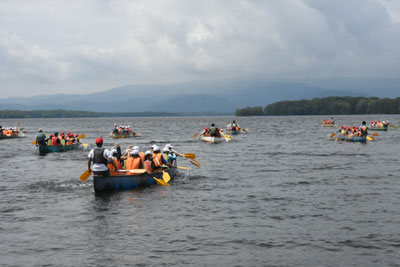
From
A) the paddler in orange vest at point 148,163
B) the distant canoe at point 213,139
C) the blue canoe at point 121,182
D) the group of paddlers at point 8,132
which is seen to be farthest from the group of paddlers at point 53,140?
the group of paddlers at point 8,132

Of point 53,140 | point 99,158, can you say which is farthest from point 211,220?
point 53,140

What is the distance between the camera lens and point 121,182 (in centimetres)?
2512

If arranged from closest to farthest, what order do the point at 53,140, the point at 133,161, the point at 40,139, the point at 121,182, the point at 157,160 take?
the point at 121,182, the point at 133,161, the point at 157,160, the point at 40,139, the point at 53,140

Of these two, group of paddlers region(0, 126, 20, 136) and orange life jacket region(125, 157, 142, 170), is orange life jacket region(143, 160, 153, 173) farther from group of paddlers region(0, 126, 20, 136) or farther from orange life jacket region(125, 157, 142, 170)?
group of paddlers region(0, 126, 20, 136)

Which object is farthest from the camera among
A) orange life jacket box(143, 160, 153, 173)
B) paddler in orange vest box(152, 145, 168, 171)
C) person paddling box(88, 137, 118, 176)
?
paddler in orange vest box(152, 145, 168, 171)

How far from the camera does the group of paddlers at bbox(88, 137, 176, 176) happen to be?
23.7 meters

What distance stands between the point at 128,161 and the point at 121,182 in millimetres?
1512

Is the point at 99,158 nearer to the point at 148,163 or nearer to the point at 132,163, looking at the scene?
the point at 132,163

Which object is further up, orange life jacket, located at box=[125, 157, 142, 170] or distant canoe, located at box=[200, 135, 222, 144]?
orange life jacket, located at box=[125, 157, 142, 170]

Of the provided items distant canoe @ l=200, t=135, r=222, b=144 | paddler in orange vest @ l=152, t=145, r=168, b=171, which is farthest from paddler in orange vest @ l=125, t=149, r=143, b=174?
distant canoe @ l=200, t=135, r=222, b=144

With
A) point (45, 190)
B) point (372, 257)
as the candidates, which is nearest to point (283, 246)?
point (372, 257)

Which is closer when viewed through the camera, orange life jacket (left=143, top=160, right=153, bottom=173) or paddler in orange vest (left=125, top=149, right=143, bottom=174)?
paddler in orange vest (left=125, top=149, right=143, bottom=174)

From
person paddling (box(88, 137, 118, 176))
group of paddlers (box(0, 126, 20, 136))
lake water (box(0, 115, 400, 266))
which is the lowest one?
lake water (box(0, 115, 400, 266))

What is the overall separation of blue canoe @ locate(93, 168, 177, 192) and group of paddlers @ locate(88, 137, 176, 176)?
313mm
